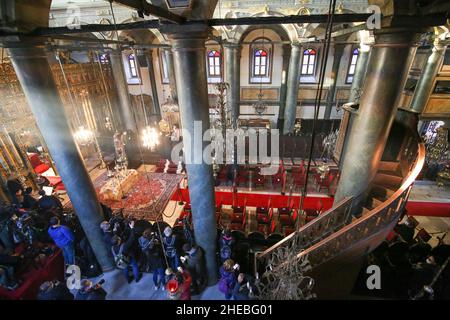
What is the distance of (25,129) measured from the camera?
9766 mm

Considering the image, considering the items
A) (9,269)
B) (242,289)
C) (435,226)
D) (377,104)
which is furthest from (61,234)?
(435,226)

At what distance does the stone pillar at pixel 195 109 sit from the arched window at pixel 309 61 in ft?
44.5

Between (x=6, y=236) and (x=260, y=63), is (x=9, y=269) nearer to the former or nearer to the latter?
(x=6, y=236)

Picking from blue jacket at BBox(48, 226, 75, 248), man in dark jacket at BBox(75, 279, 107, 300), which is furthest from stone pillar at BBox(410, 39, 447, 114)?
blue jacket at BBox(48, 226, 75, 248)

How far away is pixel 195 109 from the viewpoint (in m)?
3.62

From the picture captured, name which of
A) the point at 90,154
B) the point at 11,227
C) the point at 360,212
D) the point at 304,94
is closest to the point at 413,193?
the point at 360,212

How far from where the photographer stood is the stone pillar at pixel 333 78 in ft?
46.7

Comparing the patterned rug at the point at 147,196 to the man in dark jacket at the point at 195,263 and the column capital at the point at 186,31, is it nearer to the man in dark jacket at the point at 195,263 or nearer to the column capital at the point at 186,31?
the man in dark jacket at the point at 195,263

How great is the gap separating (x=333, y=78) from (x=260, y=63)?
15.0 ft

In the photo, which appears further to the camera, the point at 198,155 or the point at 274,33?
the point at 274,33

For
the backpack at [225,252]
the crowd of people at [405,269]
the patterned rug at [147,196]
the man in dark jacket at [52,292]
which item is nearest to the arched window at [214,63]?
the patterned rug at [147,196]
